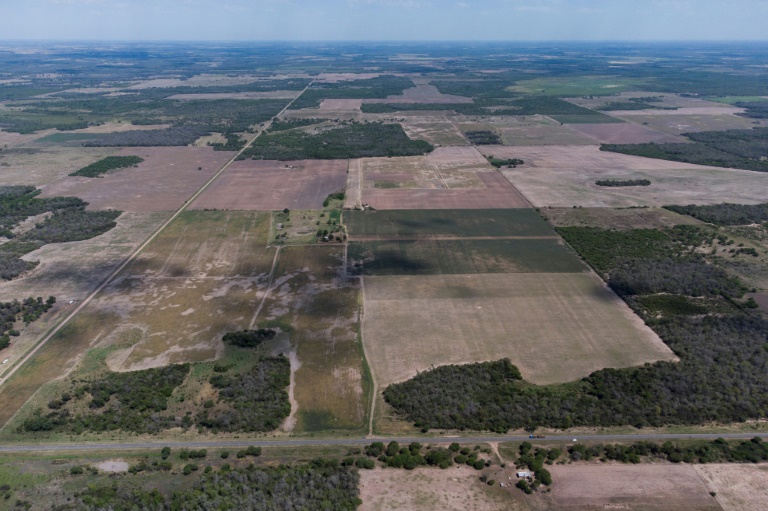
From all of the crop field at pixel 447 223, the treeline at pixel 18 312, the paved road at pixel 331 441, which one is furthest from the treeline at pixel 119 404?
the crop field at pixel 447 223

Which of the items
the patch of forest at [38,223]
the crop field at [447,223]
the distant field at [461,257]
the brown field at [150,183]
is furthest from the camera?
the brown field at [150,183]

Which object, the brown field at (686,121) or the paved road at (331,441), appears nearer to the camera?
the paved road at (331,441)

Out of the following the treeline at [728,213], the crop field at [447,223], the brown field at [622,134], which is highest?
the brown field at [622,134]

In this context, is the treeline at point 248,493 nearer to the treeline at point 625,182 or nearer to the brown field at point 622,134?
the treeline at point 625,182

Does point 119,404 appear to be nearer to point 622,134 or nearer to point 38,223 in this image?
point 38,223

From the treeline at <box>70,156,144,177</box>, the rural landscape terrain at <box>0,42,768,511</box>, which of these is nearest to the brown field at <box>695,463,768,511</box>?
the rural landscape terrain at <box>0,42,768,511</box>

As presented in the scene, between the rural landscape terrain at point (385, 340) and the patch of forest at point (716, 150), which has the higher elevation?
the patch of forest at point (716, 150)

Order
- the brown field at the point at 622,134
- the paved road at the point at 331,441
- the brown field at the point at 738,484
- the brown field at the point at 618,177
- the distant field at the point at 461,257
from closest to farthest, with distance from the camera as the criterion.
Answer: the brown field at the point at 738,484 < the paved road at the point at 331,441 < the distant field at the point at 461,257 < the brown field at the point at 618,177 < the brown field at the point at 622,134
